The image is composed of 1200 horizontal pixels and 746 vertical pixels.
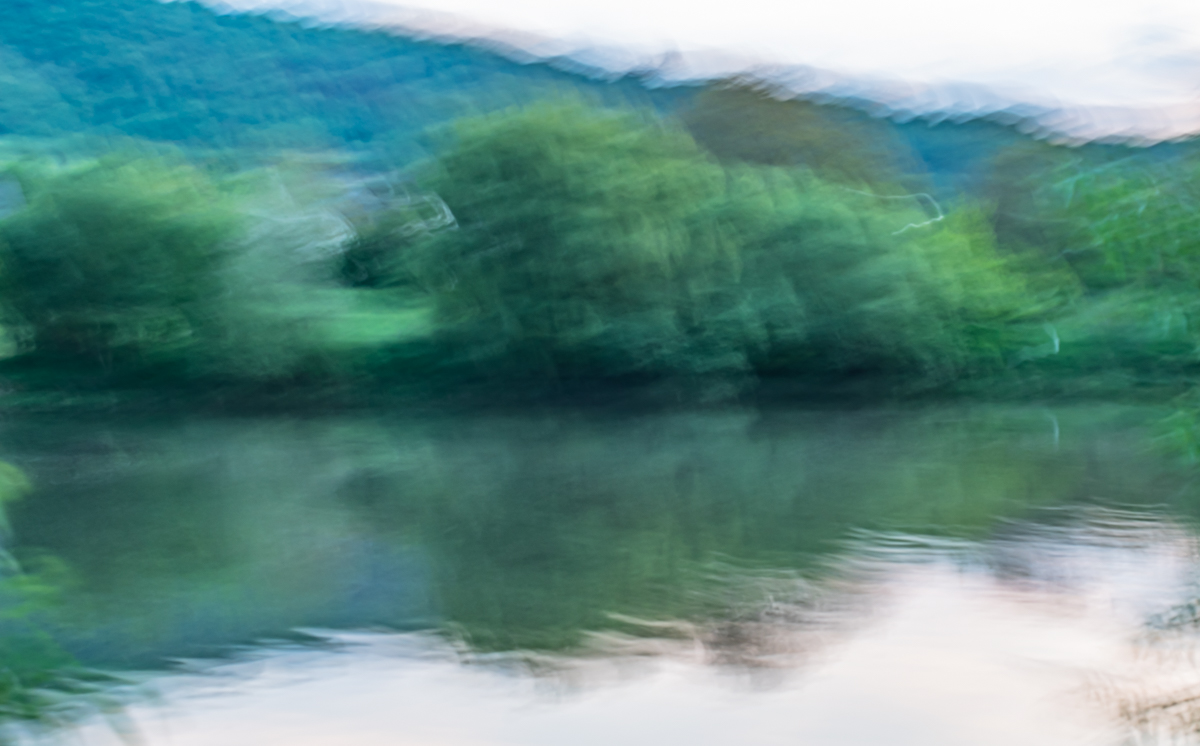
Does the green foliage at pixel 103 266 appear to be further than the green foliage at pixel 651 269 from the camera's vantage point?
No

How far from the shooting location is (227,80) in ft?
106

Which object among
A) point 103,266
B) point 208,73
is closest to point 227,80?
point 208,73

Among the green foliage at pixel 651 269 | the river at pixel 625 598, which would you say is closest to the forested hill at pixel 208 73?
the green foliage at pixel 651 269

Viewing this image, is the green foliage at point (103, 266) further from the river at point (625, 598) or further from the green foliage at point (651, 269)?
the river at point (625, 598)

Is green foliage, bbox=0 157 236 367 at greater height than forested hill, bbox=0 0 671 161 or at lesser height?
lesser

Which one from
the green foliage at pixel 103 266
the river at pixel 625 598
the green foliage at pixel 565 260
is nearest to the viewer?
the river at pixel 625 598

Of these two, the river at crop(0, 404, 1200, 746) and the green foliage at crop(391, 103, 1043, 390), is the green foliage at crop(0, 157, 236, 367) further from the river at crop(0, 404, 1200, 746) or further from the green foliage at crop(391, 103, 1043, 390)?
the river at crop(0, 404, 1200, 746)

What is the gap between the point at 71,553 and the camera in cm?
670

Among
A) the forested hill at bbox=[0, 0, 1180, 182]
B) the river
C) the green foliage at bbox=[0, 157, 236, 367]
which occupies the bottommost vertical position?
the river

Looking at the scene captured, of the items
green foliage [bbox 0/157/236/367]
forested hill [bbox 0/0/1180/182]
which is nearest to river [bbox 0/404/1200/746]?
green foliage [bbox 0/157/236/367]

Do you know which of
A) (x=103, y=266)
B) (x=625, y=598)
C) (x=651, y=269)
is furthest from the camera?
(x=651, y=269)

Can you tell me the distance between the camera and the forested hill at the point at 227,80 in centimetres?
2828

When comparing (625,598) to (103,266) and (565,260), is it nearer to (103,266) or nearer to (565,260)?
(565,260)

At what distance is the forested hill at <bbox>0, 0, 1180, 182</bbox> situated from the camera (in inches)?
1113
